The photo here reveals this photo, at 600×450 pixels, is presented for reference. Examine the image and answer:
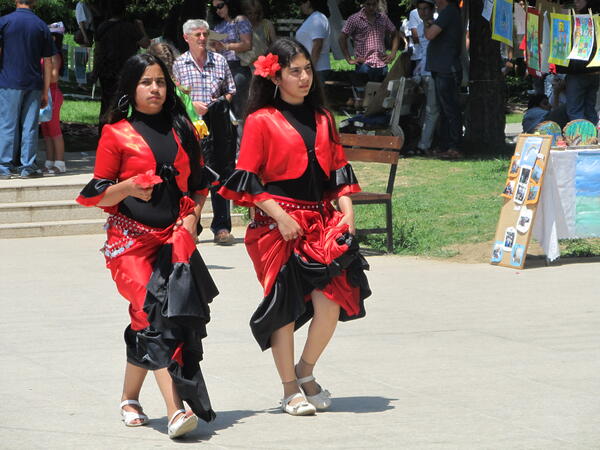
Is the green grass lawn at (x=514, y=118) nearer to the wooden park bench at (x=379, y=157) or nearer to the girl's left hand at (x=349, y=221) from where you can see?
the wooden park bench at (x=379, y=157)

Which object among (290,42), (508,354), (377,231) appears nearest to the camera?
A: (290,42)

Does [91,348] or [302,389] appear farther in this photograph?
[91,348]

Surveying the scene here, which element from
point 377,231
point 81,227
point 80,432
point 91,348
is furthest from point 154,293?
point 81,227

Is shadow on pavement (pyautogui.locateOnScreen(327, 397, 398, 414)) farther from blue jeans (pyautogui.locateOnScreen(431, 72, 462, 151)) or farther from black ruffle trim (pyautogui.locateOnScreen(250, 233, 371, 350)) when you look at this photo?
blue jeans (pyautogui.locateOnScreen(431, 72, 462, 151))

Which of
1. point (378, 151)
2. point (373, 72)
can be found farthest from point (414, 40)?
point (378, 151)

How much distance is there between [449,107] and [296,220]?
10.4 m

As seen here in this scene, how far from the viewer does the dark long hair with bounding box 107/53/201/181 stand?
200 inches

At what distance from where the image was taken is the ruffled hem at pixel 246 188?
525 centimetres

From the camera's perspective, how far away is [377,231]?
10359 mm

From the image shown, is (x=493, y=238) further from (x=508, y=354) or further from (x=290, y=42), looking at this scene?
(x=290, y=42)

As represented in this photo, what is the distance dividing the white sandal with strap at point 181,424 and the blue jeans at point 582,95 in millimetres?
9334

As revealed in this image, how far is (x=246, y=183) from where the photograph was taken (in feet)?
17.2

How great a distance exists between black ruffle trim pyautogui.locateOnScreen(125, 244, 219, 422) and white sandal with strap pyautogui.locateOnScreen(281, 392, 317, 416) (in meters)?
0.46

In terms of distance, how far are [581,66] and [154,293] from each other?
9.11 metres
